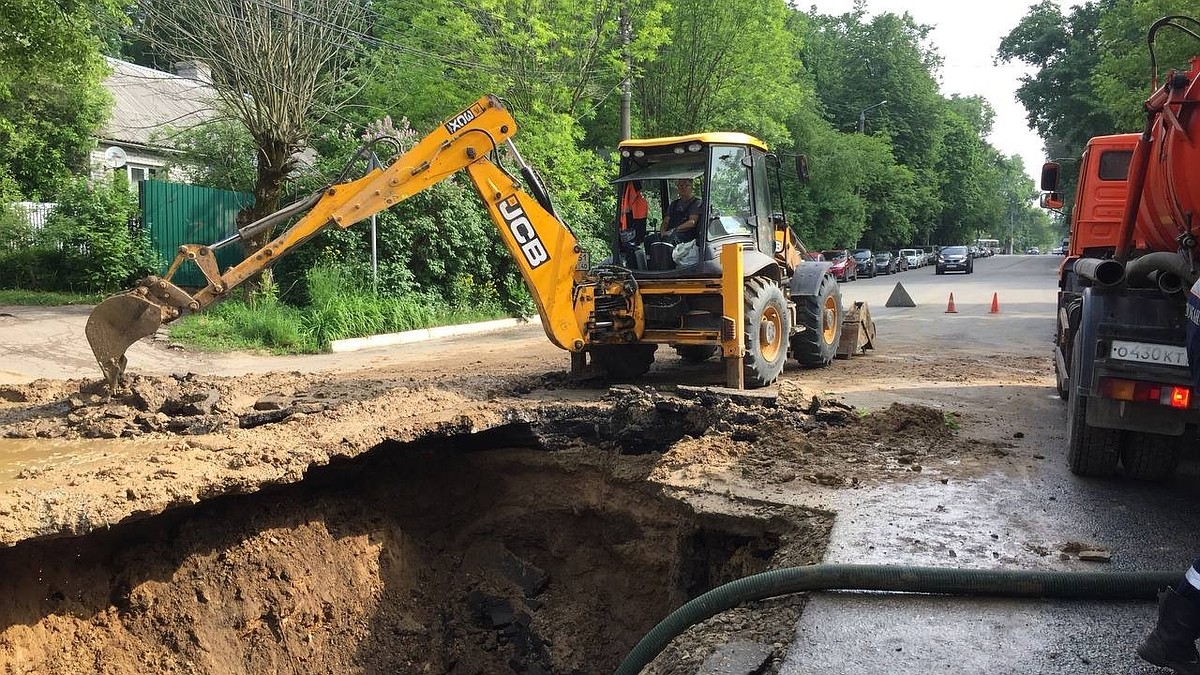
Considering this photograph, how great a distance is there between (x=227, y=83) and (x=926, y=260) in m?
49.8

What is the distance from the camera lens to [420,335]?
1498 cm

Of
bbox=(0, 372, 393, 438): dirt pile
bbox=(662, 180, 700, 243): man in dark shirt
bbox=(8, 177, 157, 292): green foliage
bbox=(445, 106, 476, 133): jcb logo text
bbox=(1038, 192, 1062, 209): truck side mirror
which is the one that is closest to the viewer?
bbox=(0, 372, 393, 438): dirt pile

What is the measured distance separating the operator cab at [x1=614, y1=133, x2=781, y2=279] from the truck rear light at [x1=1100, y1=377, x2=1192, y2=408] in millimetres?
4027

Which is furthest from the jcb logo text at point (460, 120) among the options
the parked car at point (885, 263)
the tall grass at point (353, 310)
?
the parked car at point (885, 263)

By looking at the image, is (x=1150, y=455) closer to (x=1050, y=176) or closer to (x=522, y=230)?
(x=522, y=230)

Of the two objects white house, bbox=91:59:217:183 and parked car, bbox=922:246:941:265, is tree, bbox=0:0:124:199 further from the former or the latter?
parked car, bbox=922:246:941:265

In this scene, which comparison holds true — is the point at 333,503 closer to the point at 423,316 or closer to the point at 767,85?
the point at 423,316

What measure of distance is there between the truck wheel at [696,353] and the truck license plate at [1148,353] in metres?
5.45

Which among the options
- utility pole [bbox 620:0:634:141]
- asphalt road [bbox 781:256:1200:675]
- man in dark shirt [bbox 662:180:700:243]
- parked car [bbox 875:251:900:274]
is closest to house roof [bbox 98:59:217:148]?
utility pole [bbox 620:0:634:141]

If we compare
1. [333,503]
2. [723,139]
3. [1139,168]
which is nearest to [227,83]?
[723,139]

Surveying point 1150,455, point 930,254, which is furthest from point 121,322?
point 930,254

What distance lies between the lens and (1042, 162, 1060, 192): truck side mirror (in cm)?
987

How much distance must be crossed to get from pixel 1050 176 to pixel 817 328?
3.28 metres

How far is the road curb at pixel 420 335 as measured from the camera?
44.1ft
